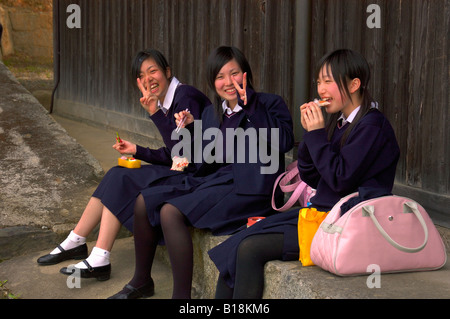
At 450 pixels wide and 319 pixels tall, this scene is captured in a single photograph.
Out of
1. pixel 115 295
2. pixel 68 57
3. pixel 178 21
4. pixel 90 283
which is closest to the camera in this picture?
pixel 115 295

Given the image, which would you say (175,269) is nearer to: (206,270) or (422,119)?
(206,270)

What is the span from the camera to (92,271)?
11.5 ft

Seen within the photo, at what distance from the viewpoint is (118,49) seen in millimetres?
7516

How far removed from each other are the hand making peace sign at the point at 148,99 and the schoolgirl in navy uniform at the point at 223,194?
569 millimetres

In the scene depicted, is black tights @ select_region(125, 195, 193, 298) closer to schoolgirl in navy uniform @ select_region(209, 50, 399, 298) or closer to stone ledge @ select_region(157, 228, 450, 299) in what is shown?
schoolgirl in navy uniform @ select_region(209, 50, 399, 298)

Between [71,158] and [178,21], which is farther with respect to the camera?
[178,21]

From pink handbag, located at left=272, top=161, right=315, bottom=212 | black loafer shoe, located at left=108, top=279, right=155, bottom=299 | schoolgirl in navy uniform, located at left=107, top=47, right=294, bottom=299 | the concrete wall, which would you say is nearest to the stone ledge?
pink handbag, located at left=272, top=161, right=315, bottom=212

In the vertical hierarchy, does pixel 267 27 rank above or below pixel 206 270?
above

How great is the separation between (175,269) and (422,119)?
1592 mm

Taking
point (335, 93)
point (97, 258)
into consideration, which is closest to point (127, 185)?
point (97, 258)

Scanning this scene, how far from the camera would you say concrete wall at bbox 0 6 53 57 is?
13.3 m

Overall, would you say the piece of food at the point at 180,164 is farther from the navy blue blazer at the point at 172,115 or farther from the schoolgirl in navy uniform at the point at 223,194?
the schoolgirl in navy uniform at the point at 223,194

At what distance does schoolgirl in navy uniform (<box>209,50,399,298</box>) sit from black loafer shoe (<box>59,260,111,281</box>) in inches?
39.8

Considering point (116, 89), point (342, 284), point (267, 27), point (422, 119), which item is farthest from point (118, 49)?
point (342, 284)
